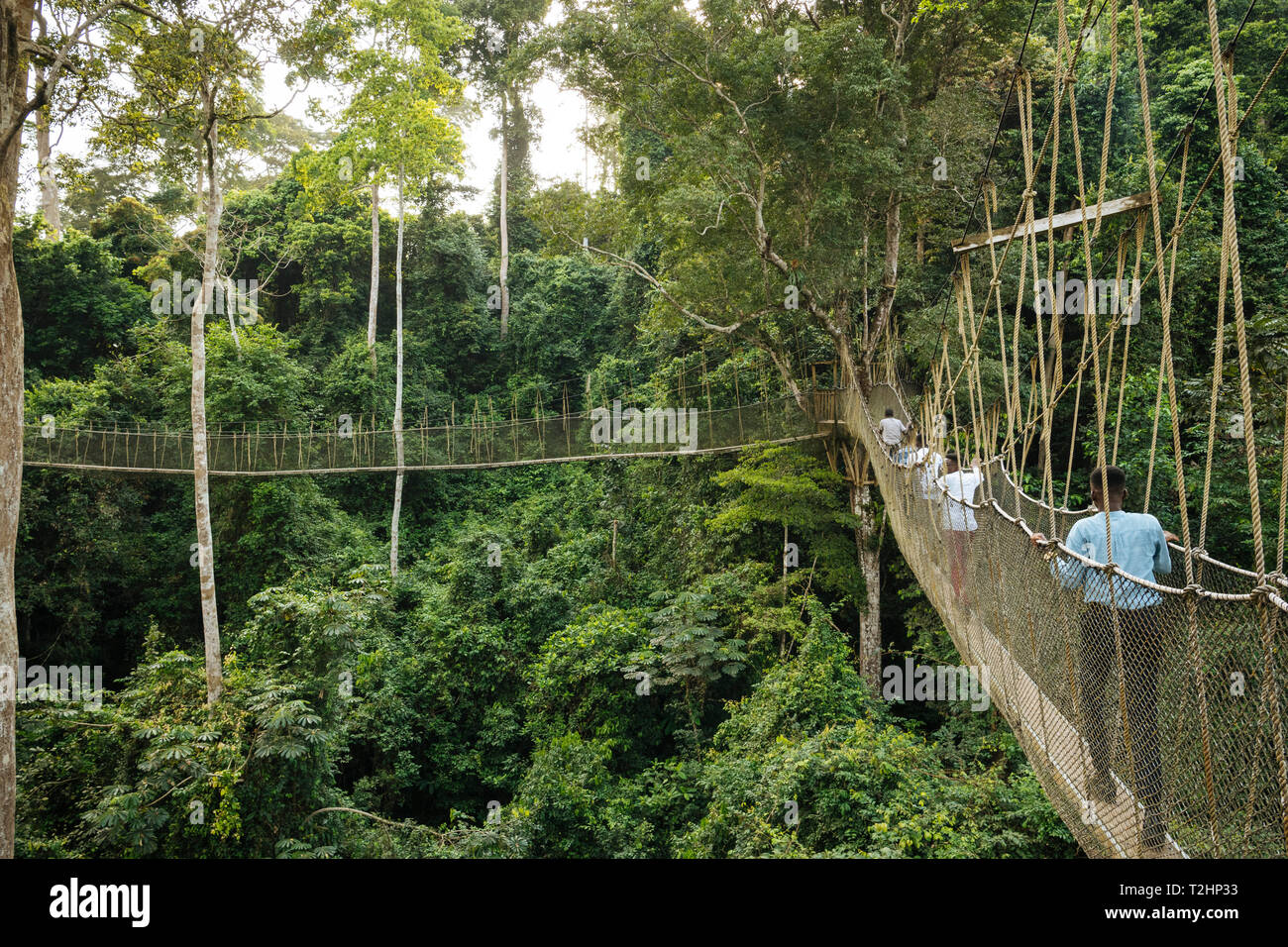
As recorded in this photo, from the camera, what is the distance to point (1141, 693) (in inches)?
81.0

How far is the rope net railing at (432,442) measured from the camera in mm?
8898

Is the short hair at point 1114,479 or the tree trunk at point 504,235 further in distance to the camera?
the tree trunk at point 504,235

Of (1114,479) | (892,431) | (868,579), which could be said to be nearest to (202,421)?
(892,431)

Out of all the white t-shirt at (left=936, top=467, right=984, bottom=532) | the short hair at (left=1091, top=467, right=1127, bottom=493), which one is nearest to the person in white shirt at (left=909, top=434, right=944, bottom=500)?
the white t-shirt at (left=936, top=467, right=984, bottom=532)

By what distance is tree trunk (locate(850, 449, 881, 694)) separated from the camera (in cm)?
828

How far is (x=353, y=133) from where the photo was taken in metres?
11.1

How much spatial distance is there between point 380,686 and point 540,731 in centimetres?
184

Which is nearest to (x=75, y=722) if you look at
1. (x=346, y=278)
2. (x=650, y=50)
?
(x=650, y=50)

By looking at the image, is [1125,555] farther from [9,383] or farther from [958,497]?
[9,383]

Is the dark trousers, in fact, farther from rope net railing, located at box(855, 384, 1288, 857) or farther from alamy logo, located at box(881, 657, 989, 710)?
alamy logo, located at box(881, 657, 989, 710)

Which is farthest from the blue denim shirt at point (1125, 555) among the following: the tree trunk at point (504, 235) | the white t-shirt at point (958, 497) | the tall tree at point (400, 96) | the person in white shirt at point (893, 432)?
the tree trunk at point (504, 235)
